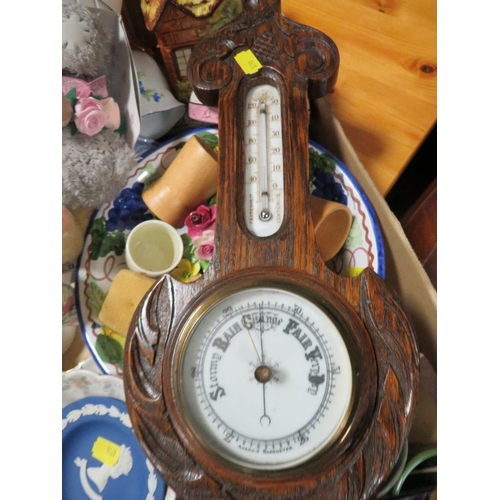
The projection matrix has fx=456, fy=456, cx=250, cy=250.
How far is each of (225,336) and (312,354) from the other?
0.10m

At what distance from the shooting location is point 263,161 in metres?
0.58

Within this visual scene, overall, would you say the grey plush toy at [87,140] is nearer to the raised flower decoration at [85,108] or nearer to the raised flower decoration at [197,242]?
the raised flower decoration at [85,108]

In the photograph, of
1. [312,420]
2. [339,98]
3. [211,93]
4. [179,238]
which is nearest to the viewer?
[312,420]

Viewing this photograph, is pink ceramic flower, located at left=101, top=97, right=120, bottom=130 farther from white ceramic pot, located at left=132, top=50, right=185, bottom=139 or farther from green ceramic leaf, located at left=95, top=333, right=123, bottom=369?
green ceramic leaf, located at left=95, top=333, right=123, bottom=369

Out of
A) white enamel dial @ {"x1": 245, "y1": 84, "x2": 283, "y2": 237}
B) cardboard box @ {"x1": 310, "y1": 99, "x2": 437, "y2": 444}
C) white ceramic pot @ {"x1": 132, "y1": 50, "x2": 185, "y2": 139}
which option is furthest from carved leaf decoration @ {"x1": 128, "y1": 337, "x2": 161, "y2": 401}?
white ceramic pot @ {"x1": 132, "y1": 50, "x2": 185, "y2": 139}

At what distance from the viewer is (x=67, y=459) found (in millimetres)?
671

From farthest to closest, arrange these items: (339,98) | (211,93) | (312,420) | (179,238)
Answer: (339,98), (179,238), (211,93), (312,420)

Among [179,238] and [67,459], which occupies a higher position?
[179,238]

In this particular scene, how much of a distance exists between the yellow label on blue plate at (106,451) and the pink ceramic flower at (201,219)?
35 centimetres

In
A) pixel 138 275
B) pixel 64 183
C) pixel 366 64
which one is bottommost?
pixel 138 275

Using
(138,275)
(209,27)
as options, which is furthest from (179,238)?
(209,27)

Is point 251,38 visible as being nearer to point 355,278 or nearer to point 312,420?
point 355,278

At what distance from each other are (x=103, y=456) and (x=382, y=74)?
81cm

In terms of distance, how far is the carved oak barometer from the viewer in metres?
0.48
